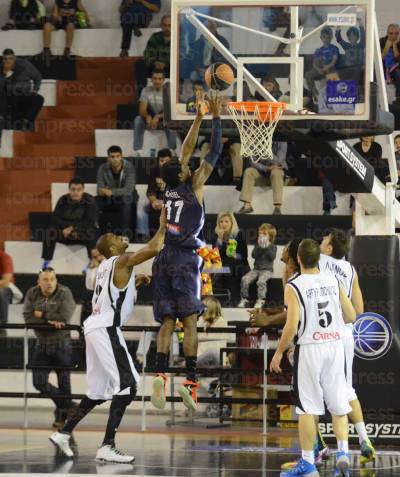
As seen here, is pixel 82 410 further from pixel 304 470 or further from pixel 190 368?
pixel 304 470

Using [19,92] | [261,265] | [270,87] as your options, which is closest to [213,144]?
[270,87]

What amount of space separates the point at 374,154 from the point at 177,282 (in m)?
6.82

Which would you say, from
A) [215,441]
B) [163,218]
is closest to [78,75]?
[215,441]

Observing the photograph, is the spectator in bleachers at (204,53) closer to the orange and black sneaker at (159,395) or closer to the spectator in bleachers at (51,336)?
the orange and black sneaker at (159,395)

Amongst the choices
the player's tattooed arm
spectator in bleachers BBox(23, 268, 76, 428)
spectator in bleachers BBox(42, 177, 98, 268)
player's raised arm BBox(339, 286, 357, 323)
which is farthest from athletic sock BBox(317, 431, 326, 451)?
spectator in bleachers BBox(42, 177, 98, 268)

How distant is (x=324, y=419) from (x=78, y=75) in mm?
10283

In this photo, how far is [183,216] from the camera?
1073 cm

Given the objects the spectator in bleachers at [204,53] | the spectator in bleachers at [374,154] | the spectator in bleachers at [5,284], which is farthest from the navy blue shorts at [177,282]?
the spectator in bleachers at [374,154]

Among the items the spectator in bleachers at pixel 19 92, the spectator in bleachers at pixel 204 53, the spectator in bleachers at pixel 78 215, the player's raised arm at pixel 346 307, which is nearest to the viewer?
the player's raised arm at pixel 346 307

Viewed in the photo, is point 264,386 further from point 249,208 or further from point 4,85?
point 4,85

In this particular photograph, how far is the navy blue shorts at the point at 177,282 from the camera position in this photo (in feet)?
35.6

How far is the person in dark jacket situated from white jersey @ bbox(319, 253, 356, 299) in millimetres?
4881

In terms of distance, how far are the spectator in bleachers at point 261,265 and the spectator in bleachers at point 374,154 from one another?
1573mm

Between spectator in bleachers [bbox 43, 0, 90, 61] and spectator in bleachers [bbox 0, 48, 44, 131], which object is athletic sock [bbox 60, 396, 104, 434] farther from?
spectator in bleachers [bbox 43, 0, 90, 61]
